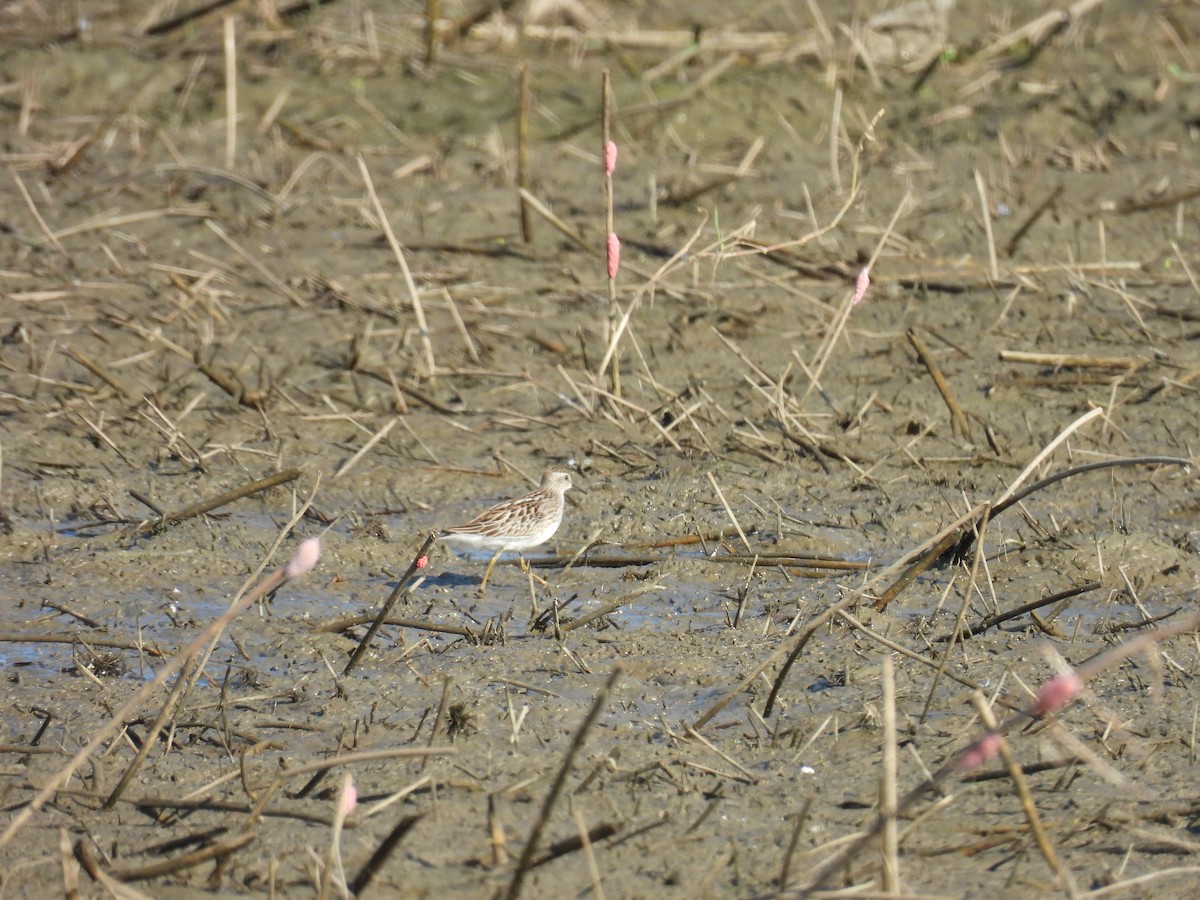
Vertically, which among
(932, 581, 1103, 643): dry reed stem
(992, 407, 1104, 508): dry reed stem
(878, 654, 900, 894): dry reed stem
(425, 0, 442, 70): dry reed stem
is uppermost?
(878, 654, 900, 894): dry reed stem

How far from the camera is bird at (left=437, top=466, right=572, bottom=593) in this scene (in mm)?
6277

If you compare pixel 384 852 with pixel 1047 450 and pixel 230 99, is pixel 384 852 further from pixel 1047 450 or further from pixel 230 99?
pixel 230 99

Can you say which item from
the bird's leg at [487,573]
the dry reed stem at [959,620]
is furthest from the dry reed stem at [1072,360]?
the bird's leg at [487,573]

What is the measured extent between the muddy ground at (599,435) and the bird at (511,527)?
7.5 inches

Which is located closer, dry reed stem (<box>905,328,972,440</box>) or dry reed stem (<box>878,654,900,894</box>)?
dry reed stem (<box>878,654,900,894</box>)

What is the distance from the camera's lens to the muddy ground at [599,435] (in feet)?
14.6

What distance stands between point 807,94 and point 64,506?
21.5 ft

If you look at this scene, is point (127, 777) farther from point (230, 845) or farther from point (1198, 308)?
point (1198, 308)

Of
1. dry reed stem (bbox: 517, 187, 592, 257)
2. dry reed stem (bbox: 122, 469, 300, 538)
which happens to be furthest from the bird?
dry reed stem (bbox: 517, 187, 592, 257)

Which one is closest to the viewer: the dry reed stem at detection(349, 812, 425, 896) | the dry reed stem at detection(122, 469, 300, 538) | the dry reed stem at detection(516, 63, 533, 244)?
the dry reed stem at detection(349, 812, 425, 896)

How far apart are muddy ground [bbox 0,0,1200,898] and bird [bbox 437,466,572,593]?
0.19m

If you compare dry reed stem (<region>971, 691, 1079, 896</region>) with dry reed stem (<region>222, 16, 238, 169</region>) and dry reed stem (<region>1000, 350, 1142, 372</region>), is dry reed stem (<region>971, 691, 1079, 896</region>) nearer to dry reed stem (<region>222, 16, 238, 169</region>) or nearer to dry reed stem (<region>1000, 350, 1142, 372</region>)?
dry reed stem (<region>1000, 350, 1142, 372</region>)

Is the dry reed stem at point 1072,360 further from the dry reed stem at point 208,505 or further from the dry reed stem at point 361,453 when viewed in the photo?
the dry reed stem at point 208,505

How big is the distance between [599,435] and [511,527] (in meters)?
1.51
